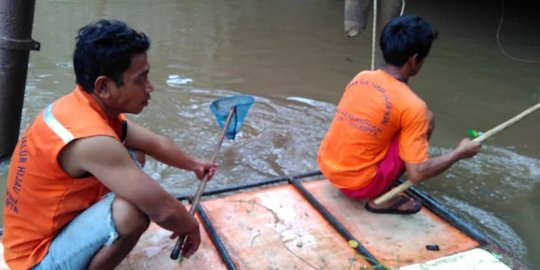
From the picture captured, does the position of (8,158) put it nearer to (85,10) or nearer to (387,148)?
(387,148)

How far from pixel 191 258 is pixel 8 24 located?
2094mm

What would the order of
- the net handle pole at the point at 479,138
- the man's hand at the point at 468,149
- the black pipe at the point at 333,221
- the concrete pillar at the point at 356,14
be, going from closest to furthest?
1. the black pipe at the point at 333,221
2. the man's hand at the point at 468,149
3. the net handle pole at the point at 479,138
4. the concrete pillar at the point at 356,14

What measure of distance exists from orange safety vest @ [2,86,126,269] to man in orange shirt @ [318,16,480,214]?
Answer: 52.9 inches

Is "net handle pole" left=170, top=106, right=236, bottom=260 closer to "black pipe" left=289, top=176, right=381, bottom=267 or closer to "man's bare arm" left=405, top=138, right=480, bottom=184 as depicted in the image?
"black pipe" left=289, top=176, right=381, bottom=267

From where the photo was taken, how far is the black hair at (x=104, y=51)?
173cm

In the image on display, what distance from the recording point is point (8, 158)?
11.7 ft

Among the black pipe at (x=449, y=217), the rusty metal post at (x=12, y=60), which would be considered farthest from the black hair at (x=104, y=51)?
the black pipe at (x=449, y=217)

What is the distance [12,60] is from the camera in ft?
11.1

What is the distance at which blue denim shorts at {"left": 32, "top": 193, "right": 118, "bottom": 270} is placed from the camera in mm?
1819

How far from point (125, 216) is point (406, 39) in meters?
1.61

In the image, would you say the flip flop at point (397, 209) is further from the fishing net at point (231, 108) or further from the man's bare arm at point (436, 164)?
the fishing net at point (231, 108)

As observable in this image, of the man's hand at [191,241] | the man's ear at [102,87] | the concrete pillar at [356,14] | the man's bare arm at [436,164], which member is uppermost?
the concrete pillar at [356,14]

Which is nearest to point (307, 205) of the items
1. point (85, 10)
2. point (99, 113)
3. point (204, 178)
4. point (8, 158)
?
point (204, 178)

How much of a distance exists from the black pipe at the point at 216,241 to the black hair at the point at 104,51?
0.99 m
